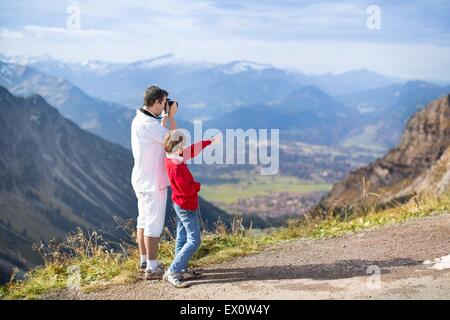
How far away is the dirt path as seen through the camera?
806 centimetres

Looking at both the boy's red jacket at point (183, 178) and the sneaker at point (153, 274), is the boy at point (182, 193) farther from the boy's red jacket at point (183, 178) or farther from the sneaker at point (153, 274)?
the sneaker at point (153, 274)

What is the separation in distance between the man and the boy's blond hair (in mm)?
181

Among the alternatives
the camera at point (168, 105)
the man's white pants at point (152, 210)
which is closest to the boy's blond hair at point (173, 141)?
the camera at point (168, 105)

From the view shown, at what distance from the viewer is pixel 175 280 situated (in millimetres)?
8641

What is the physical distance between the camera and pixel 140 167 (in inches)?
342

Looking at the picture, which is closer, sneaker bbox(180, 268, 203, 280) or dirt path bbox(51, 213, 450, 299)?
dirt path bbox(51, 213, 450, 299)

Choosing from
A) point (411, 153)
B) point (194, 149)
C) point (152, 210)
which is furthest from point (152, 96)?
point (411, 153)

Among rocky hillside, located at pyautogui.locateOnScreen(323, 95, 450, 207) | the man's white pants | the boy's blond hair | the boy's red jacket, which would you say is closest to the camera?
the boy's blond hair

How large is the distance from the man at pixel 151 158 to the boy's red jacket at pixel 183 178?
245 mm

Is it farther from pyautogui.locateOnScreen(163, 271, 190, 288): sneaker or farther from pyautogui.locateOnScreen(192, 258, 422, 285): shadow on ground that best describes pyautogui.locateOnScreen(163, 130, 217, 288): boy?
pyautogui.locateOnScreen(192, 258, 422, 285): shadow on ground
